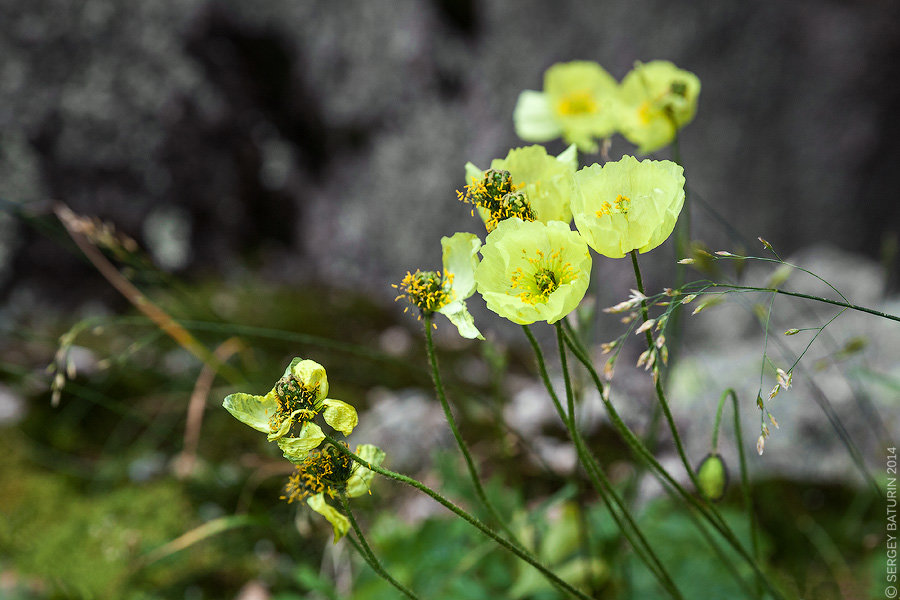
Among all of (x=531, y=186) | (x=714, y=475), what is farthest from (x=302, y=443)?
(x=714, y=475)

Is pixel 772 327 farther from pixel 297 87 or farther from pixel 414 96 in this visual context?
pixel 297 87

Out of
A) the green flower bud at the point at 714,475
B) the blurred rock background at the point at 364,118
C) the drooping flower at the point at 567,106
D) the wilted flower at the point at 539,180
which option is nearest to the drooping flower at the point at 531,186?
the wilted flower at the point at 539,180

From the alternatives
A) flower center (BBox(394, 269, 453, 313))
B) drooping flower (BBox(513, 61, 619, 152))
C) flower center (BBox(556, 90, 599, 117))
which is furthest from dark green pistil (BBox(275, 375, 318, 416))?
flower center (BBox(556, 90, 599, 117))

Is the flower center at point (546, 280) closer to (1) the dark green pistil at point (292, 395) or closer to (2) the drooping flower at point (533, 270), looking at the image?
(2) the drooping flower at point (533, 270)

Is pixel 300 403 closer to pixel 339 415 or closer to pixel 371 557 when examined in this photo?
pixel 339 415

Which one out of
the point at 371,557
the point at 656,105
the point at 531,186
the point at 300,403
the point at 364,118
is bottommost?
the point at 371,557

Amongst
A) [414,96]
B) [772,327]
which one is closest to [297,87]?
[414,96]

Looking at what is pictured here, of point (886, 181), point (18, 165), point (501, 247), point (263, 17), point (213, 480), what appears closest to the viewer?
point (501, 247)
